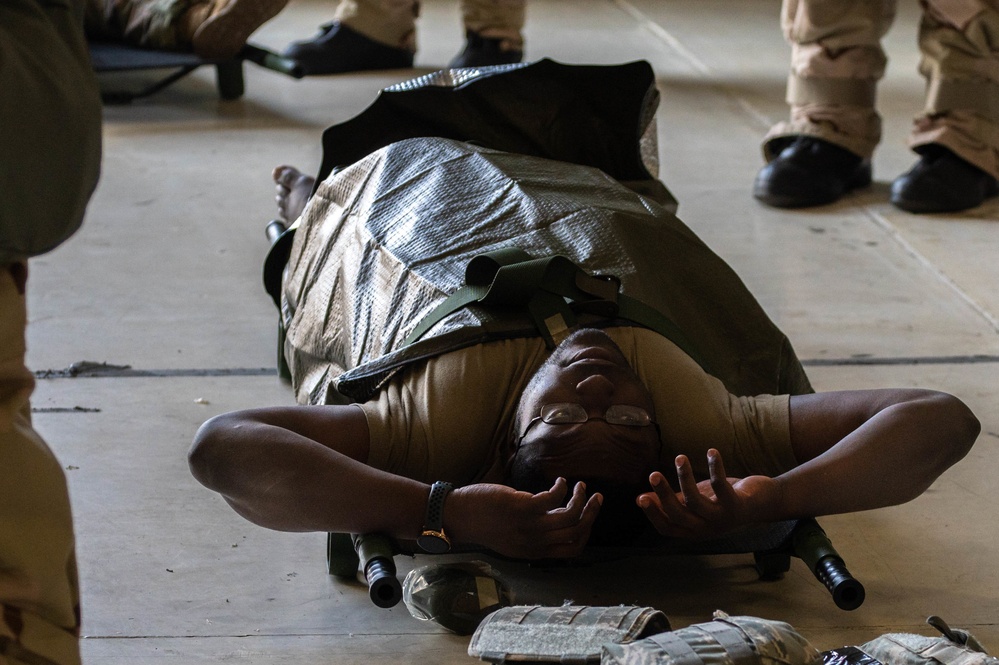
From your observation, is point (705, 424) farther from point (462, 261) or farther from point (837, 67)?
point (837, 67)

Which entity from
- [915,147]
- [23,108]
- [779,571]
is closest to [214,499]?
[779,571]

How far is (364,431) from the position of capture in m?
1.69

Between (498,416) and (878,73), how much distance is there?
7.37ft

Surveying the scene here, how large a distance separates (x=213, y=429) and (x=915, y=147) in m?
2.52

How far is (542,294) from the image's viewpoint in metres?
1.77

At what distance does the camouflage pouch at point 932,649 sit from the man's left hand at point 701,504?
0.21 m

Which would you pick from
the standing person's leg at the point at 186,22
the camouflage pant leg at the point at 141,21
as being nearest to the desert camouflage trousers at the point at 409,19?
the standing person's leg at the point at 186,22

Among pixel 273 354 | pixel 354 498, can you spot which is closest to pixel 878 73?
pixel 273 354

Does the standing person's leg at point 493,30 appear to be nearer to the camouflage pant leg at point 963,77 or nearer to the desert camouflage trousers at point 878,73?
the desert camouflage trousers at point 878,73

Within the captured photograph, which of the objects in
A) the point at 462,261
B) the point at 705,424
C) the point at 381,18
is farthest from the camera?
the point at 381,18

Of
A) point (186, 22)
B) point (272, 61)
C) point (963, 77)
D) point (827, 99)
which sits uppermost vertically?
point (963, 77)

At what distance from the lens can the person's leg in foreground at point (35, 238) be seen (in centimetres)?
99

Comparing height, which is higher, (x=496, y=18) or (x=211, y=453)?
(x=211, y=453)

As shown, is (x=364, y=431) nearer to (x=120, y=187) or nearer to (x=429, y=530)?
(x=429, y=530)
